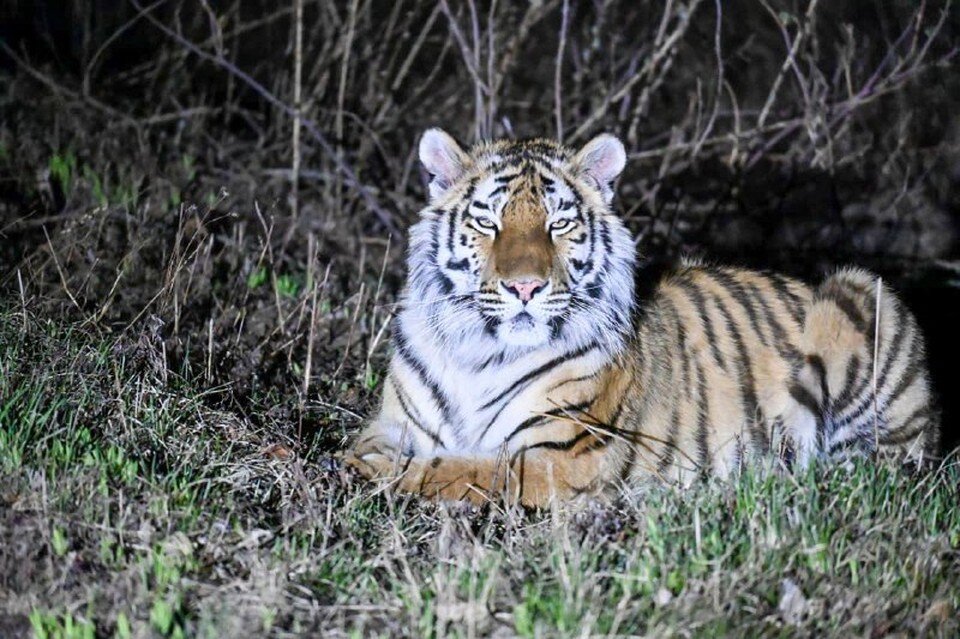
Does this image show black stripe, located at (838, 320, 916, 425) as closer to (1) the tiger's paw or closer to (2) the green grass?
(2) the green grass

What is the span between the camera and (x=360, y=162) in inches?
291

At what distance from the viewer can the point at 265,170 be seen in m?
7.21

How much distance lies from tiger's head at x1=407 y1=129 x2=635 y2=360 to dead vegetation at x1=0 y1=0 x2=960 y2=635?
620 millimetres

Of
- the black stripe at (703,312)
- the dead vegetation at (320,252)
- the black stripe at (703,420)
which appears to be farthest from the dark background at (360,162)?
the black stripe at (703,420)

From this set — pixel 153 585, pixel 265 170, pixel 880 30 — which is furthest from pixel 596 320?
pixel 880 30

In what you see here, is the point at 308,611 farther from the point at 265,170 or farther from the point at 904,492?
the point at 265,170

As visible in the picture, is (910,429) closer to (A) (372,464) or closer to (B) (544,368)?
(B) (544,368)

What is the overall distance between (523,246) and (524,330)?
0.27m

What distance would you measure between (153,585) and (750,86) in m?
7.31

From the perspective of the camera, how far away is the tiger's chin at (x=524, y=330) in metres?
4.22

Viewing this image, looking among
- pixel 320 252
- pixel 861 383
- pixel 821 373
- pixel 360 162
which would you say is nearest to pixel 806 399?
pixel 821 373

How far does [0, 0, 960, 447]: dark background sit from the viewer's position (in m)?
5.44

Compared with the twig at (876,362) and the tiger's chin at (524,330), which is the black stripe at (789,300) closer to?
the twig at (876,362)

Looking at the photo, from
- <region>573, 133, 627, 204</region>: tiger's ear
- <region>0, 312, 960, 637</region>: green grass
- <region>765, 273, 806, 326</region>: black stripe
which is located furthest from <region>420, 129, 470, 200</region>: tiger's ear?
<region>765, 273, 806, 326</region>: black stripe
